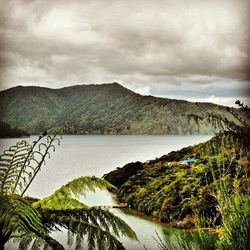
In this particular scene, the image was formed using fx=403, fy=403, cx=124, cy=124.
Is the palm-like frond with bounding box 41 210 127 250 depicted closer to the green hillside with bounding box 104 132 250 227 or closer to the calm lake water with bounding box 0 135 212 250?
the calm lake water with bounding box 0 135 212 250

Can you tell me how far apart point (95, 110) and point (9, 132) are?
3.43 ft

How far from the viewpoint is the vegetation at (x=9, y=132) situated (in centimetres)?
272

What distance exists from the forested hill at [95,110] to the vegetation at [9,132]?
0.15 feet

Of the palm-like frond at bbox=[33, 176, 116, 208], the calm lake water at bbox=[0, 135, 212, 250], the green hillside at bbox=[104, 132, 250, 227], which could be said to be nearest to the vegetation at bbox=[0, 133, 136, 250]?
the palm-like frond at bbox=[33, 176, 116, 208]

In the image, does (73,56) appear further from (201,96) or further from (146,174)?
(146,174)

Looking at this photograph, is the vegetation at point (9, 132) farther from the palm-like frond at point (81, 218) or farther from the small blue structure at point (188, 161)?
the small blue structure at point (188, 161)

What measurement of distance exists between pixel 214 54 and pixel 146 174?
12.7 feet

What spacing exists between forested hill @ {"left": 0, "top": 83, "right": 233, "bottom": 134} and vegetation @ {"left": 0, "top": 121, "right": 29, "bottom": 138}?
46mm

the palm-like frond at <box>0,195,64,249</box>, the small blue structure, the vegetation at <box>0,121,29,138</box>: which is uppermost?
the vegetation at <box>0,121,29,138</box>

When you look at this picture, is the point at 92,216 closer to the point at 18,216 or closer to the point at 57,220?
the point at 57,220

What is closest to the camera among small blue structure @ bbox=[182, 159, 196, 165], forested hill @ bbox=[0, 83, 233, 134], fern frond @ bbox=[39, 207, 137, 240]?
fern frond @ bbox=[39, 207, 137, 240]

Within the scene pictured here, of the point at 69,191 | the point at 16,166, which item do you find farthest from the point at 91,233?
the point at 16,166

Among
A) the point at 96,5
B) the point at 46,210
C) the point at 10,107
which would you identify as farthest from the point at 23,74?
the point at 46,210

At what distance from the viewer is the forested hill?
304 cm
